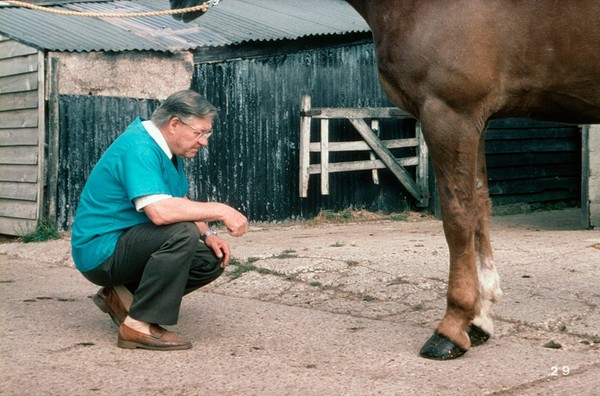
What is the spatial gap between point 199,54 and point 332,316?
5.74 m

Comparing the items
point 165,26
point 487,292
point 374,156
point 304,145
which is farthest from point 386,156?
point 487,292

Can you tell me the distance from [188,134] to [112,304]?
0.96 m

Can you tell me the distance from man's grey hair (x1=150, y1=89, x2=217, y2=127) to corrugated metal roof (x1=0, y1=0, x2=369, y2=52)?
4.97m

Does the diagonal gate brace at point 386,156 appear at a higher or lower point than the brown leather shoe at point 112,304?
higher

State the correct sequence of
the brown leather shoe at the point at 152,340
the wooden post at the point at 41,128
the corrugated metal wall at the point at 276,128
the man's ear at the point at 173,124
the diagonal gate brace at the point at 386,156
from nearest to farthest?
the brown leather shoe at the point at 152,340, the man's ear at the point at 173,124, the wooden post at the point at 41,128, the corrugated metal wall at the point at 276,128, the diagonal gate brace at the point at 386,156

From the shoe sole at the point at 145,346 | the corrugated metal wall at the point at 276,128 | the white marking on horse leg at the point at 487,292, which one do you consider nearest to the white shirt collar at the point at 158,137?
the shoe sole at the point at 145,346

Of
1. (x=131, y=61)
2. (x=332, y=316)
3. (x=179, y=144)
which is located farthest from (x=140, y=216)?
(x=131, y=61)

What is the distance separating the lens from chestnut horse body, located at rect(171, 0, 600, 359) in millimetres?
3588

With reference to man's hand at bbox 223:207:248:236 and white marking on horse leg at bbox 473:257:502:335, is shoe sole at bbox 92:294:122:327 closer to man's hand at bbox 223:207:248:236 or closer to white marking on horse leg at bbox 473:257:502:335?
man's hand at bbox 223:207:248:236

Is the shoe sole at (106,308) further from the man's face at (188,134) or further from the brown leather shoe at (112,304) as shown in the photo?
the man's face at (188,134)

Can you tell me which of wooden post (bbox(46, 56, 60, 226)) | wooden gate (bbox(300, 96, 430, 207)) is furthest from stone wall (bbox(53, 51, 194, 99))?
wooden gate (bbox(300, 96, 430, 207))

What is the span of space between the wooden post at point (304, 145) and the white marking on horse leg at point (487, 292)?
20.5ft

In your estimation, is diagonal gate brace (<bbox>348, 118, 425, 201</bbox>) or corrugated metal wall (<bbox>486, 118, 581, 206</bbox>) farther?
corrugated metal wall (<bbox>486, 118, 581, 206</bbox>)

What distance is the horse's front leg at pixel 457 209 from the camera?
11.9 ft
